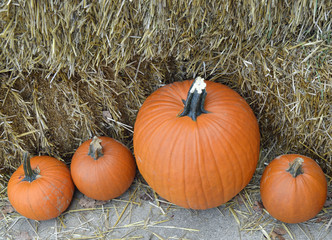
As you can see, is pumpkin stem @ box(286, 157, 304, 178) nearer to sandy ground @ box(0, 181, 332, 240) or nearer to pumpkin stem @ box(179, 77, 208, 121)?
sandy ground @ box(0, 181, 332, 240)

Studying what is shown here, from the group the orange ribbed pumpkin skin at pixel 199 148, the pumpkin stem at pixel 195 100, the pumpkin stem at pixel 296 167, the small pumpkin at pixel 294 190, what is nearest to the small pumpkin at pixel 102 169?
the orange ribbed pumpkin skin at pixel 199 148

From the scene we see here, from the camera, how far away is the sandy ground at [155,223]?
8.17ft

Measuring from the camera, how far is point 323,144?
2553 millimetres

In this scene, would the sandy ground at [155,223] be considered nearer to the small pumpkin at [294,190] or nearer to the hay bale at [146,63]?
the small pumpkin at [294,190]

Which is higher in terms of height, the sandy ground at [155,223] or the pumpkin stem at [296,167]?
the pumpkin stem at [296,167]

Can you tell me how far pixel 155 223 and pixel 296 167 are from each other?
107 cm

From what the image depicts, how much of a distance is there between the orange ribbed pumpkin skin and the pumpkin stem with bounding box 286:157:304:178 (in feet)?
0.80

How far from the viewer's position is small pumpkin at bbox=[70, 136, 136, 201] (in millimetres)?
2613

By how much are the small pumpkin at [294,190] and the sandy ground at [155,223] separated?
0.14 meters

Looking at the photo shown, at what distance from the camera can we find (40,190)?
2.54 meters

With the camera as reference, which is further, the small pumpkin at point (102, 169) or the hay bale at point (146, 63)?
the small pumpkin at point (102, 169)

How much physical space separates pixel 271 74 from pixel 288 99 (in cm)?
22

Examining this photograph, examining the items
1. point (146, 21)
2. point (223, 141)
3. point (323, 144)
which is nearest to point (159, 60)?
point (146, 21)

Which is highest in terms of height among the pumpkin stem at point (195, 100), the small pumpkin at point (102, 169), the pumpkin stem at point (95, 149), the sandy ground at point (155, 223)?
the pumpkin stem at point (195, 100)
